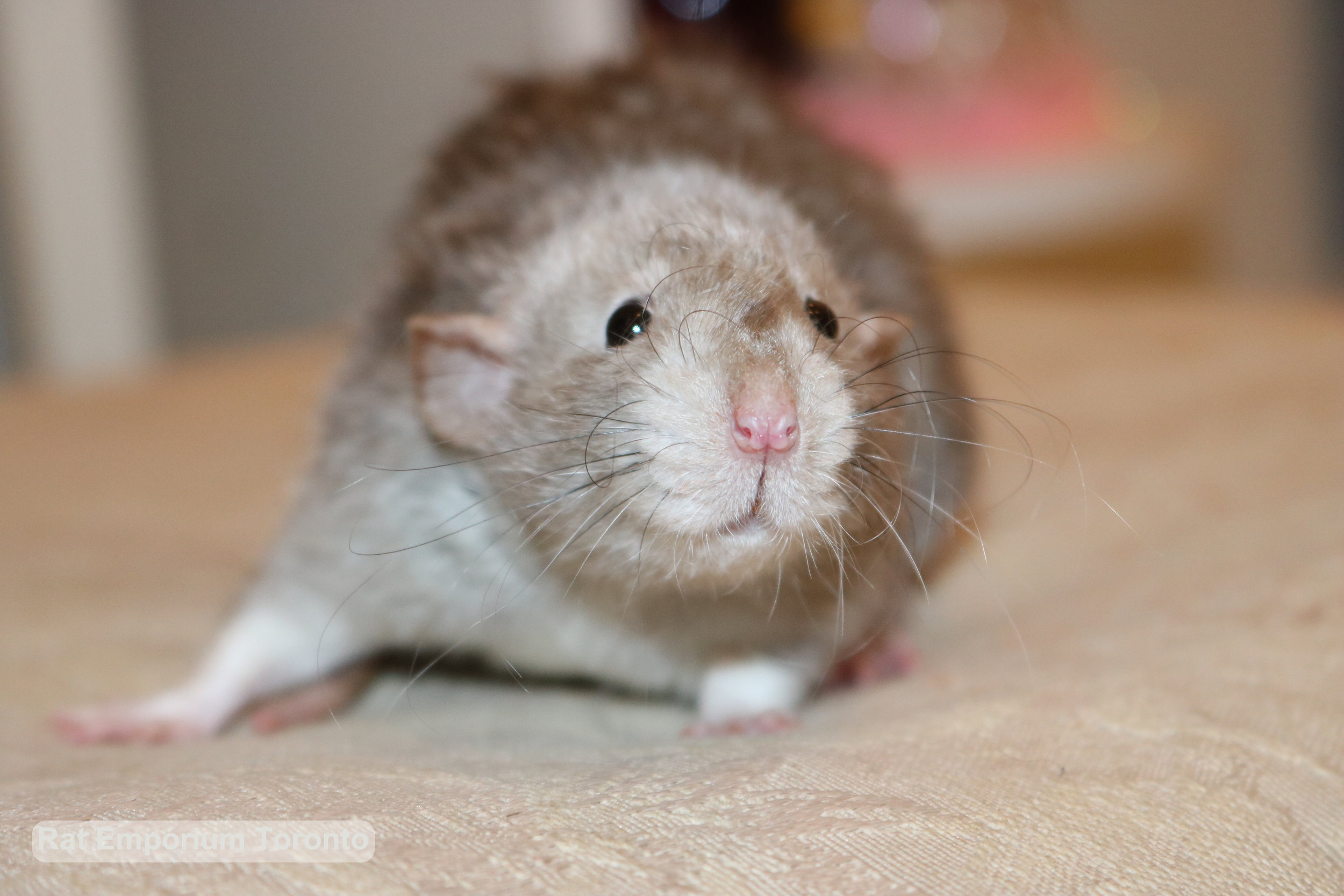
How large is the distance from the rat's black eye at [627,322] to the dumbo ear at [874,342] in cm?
26

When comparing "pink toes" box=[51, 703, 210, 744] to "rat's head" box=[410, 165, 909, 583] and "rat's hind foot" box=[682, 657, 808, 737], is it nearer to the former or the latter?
"rat's head" box=[410, 165, 909, 583]

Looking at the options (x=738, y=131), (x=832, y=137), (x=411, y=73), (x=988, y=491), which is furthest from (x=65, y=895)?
(x=411, y=73)

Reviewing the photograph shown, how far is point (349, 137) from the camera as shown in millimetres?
6074

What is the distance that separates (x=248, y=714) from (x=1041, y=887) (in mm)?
1330

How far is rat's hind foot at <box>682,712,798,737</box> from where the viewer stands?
171cm

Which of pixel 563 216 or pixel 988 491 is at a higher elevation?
pixel 563 216

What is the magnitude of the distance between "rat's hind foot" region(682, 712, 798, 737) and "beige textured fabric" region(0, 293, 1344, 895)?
0.16ft

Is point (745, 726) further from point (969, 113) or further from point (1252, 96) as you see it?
point (1252, 96)

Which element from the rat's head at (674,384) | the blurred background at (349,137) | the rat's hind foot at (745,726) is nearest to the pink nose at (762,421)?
the rat's head at (674,384)

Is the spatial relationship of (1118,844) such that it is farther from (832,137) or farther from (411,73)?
(411,73)

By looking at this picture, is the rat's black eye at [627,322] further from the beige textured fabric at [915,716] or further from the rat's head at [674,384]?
the beige textured fabric at [915,716]

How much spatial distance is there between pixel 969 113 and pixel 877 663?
195 inches

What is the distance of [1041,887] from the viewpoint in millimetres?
1093

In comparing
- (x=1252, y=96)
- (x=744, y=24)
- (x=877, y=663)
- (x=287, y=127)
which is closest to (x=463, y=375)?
(x=877, y=663)
